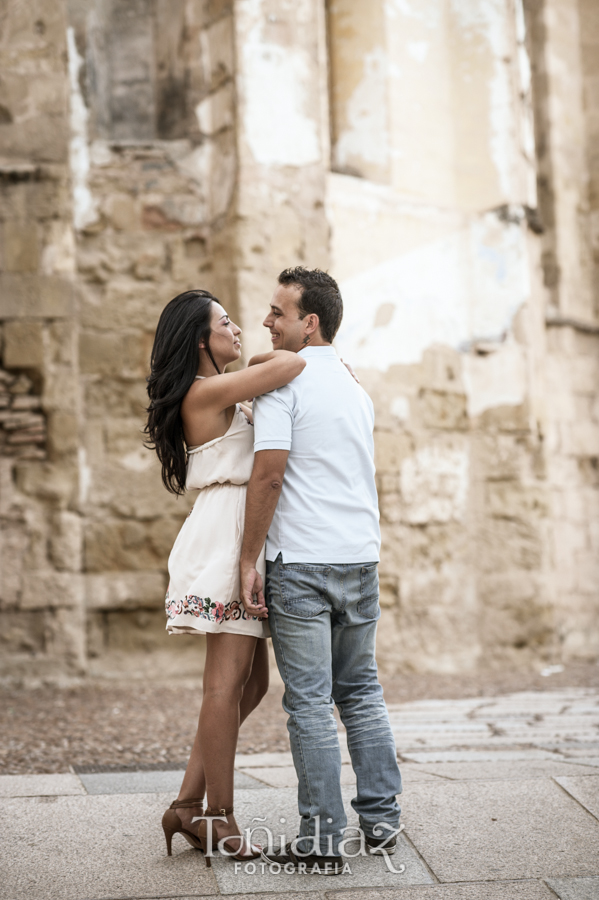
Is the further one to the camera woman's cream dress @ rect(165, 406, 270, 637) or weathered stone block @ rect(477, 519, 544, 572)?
weathered stone block @ rect(477, 519, 544, 572)

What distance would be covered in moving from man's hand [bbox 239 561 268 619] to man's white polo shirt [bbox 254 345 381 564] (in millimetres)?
73

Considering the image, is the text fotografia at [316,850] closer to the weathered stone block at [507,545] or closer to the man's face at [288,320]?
the man's face at [288,320]

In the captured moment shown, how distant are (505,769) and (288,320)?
5.74 feet

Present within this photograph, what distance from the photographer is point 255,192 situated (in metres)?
6.44

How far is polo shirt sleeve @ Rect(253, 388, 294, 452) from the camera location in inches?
94.6

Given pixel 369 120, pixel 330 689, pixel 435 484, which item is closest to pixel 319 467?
pixel 330 689

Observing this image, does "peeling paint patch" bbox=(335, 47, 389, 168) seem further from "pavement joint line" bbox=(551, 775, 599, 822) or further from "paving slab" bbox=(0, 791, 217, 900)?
"paving slab" bbox=(0, 791, 217, 900)

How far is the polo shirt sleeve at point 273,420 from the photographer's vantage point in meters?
2.40

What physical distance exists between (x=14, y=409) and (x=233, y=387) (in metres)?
4.20

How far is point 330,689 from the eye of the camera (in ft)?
7.79

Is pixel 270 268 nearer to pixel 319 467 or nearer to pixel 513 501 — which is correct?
pixel 513 501

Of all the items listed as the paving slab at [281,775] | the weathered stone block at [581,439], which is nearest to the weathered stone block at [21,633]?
the paving slab at [281,775]

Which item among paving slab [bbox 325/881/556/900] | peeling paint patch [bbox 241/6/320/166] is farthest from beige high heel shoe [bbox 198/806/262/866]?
peeling paint patch [bbox 241/6/320/166]

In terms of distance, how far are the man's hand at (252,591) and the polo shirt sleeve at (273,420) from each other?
0.31 m
